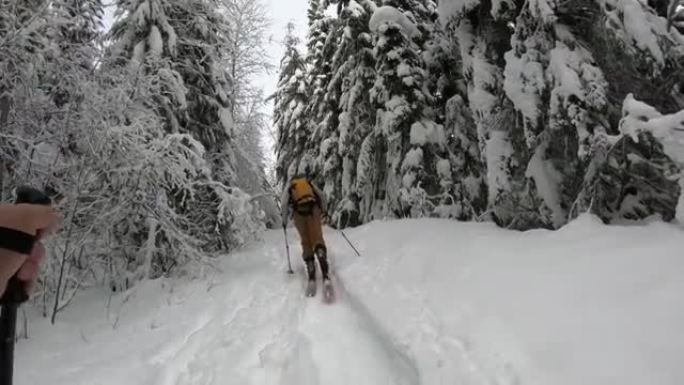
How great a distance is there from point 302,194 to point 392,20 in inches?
235

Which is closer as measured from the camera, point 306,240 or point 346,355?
point 346,355

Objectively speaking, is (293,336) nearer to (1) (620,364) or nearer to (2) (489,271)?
(2) (489,271)

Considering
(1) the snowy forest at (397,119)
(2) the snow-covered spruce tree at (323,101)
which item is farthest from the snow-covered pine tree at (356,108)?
(1) the snowy forest at (397,119)

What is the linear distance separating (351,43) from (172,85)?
765cm

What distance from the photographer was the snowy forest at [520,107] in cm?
562

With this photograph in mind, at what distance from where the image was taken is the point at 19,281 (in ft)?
6.22

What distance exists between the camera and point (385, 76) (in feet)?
41.8

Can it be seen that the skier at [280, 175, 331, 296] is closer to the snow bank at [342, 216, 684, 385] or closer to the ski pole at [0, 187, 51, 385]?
the snow bank at [342, 216, 684, 385]

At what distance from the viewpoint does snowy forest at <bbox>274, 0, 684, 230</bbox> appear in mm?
5625

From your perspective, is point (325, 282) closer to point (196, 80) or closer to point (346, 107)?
point (196, 80)

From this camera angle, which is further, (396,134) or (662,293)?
(396,134)

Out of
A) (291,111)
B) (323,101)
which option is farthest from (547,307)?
(291,111)

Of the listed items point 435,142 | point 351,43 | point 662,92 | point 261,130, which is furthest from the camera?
point 261,130

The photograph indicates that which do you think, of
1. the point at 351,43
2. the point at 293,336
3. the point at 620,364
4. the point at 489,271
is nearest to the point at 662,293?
the point at 620,364
